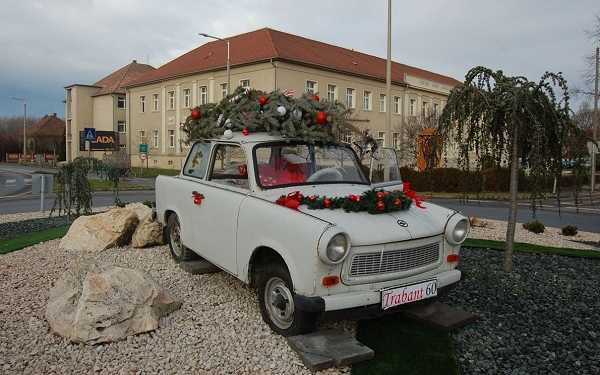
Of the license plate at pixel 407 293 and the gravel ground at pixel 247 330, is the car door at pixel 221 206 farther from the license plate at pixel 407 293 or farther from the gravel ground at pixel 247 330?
the license plate at pixel 407 293

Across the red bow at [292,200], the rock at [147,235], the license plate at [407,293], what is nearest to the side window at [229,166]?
the red bow at [292,200]

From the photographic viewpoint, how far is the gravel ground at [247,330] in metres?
3.56

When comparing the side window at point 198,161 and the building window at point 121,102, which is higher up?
the building window at point 121,102

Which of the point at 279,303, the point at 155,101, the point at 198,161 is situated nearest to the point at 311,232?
the point at 279,303

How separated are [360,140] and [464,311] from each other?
8.52 feet

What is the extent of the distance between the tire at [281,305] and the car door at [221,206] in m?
0.53

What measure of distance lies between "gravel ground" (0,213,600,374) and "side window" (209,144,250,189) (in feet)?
3.93

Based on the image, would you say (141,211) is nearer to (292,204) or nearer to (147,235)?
(147,235)

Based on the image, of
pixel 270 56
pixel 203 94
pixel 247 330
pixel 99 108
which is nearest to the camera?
pixel 247 330

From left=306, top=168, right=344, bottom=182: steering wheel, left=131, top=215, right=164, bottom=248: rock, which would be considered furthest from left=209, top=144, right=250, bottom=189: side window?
left=131, top=215, right=164, bottom=248: rock

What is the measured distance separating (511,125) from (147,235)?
527 centimetres

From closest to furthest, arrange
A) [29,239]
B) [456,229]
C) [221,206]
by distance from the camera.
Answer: [456,229], [221,206], [29,239]

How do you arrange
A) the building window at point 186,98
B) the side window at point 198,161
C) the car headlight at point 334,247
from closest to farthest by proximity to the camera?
the car headlight at point 334,247
the side window at point 198,161
the building window at point 186,98

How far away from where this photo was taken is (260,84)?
33.4 metres
